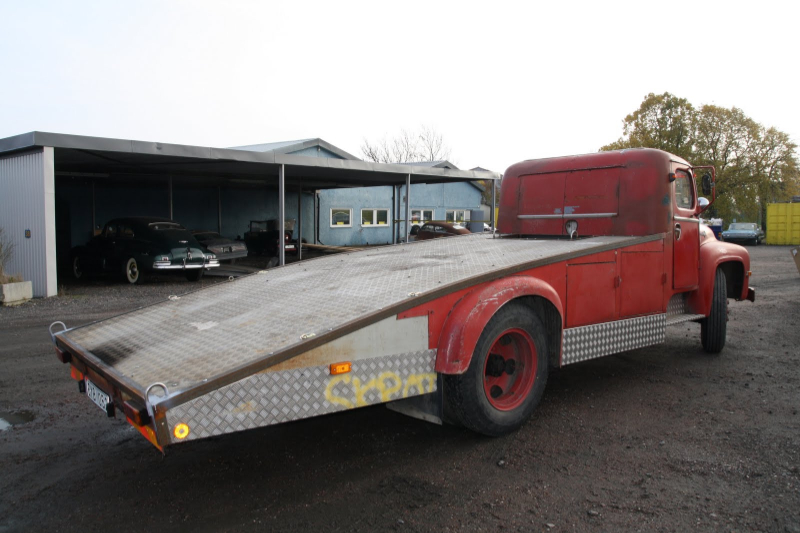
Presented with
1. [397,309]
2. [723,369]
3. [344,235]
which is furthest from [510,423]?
[344,235]

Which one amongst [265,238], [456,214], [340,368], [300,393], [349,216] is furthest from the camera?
[456,214]

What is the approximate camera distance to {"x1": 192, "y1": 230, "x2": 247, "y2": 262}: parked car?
16.0m

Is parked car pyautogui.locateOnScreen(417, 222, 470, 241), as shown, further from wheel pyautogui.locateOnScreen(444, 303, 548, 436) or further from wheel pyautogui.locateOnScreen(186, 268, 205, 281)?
wheel pyautogui.locateOnScreen(444, 303, 548, 436)

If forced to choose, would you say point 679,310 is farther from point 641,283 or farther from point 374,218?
point 374,218

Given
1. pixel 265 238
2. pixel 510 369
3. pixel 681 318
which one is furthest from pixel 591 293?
pixel 265 238

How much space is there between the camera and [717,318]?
21.9 feet

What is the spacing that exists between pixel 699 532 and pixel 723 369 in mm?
3845

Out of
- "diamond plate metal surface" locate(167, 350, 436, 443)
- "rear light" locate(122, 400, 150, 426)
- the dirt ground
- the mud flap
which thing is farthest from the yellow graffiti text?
"rear light" locate(122, 400, 150, 426)

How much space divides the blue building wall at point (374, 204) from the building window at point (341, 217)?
0.33ft

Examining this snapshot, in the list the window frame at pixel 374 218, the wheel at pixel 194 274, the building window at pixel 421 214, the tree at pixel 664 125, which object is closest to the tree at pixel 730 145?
the tree at pixel 664 125

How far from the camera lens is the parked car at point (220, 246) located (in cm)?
1605

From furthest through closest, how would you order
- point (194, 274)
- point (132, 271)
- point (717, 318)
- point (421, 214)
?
point (421, 214) < point (194, 274) < point (132, 271) < point (717, 318)

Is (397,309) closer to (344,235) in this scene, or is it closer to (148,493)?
(148,493)

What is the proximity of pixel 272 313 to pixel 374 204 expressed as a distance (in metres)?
26.4
